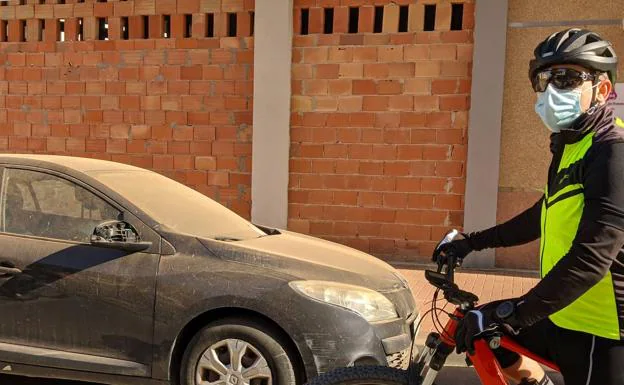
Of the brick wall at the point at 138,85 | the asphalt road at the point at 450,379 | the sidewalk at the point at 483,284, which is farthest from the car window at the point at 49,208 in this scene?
the brick wall at the point at 138,85

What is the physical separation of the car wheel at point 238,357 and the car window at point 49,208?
946 millimetres

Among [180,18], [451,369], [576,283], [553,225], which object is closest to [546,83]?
[553,225]

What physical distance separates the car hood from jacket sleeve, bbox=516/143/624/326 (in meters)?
1.59

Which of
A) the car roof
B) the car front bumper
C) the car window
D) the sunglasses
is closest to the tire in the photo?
the car front bumper

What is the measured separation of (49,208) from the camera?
3.57 m

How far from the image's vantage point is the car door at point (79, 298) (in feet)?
10.5

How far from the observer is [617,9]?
6922 mm

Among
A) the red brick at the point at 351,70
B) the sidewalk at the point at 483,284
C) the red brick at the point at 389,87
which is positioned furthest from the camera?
the red brick at the point at 351,70

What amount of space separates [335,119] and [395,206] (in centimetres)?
141

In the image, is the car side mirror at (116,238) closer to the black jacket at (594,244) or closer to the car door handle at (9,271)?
the car door handle at (9,271)

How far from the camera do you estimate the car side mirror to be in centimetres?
326

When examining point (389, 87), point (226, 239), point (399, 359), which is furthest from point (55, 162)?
point (389, 87)

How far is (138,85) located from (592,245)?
759 centimetres

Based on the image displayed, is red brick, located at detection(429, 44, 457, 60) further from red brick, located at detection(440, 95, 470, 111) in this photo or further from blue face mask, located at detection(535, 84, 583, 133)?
blue face mask, located at detection(535, 84, 583, 133)
